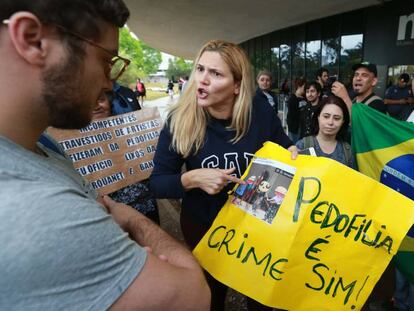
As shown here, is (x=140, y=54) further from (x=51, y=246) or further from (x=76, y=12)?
(x=51, y=246)

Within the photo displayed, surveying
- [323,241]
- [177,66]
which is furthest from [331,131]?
[177,66]

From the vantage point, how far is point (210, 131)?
1.86m

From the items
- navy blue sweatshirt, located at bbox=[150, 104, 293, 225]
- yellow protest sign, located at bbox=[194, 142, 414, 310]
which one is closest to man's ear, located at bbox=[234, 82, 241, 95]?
navy blue sweatshirt, located at bbox=[150, 104, 293, 225]

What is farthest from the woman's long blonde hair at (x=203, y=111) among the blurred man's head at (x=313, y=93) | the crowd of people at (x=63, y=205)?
the blurred man's head at (x=313, y=93)

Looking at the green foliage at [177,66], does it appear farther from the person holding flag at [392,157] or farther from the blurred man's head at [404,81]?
the person holding flag at [392,157]

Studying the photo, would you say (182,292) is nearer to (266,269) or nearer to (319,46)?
(266,269)

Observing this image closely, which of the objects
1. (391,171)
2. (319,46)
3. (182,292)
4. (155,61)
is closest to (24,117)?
(182,292)

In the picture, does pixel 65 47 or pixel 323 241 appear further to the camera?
pixel 323 241

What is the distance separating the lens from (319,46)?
11633 mm

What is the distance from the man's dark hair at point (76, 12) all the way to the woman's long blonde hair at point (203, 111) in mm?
935

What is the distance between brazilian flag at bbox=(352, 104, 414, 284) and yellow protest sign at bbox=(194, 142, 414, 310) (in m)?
0.72

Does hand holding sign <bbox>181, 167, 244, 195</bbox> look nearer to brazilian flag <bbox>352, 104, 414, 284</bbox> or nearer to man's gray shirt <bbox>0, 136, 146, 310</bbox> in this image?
man's gray shirt <bbox>0, 136, 146, 310</bbox>

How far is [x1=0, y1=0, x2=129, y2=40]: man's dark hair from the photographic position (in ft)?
2.24

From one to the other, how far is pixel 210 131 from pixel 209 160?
171 millimetres
